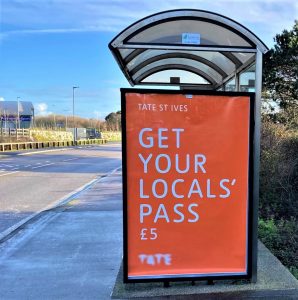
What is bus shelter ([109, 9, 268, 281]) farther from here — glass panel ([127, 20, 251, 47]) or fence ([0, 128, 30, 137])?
fence ([0, 128, 30, 137])

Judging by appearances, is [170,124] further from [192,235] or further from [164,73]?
[164,73]

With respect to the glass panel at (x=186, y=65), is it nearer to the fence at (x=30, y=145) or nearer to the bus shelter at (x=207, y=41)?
the bus shelter at (x=207, y=41)

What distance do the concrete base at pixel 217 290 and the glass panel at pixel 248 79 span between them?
5.61 feet

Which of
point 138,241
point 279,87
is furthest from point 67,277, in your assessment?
point 279,87

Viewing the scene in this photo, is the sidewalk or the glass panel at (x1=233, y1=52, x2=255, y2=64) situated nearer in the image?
the glass panel at (x1=233, y1=52, x2=255, y2=64)

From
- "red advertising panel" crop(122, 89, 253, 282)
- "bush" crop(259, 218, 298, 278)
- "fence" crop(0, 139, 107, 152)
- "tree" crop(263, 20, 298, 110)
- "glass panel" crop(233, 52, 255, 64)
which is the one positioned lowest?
"fence" crop(0, 139, 107, 152)

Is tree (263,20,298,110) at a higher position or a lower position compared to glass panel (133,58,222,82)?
higher

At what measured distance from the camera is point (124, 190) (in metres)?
3.39

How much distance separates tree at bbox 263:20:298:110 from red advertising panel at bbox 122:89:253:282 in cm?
1236

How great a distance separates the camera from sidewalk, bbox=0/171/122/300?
13.3 feet

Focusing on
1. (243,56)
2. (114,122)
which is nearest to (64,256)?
(243,56)

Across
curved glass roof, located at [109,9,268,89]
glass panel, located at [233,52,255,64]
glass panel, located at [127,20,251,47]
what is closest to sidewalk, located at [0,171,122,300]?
curved glass roof, located at [109,9,268,89]

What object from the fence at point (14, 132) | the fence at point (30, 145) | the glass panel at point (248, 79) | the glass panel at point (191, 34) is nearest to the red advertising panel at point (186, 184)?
the glass panel at point (248, 79)

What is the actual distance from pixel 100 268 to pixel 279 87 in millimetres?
13322
